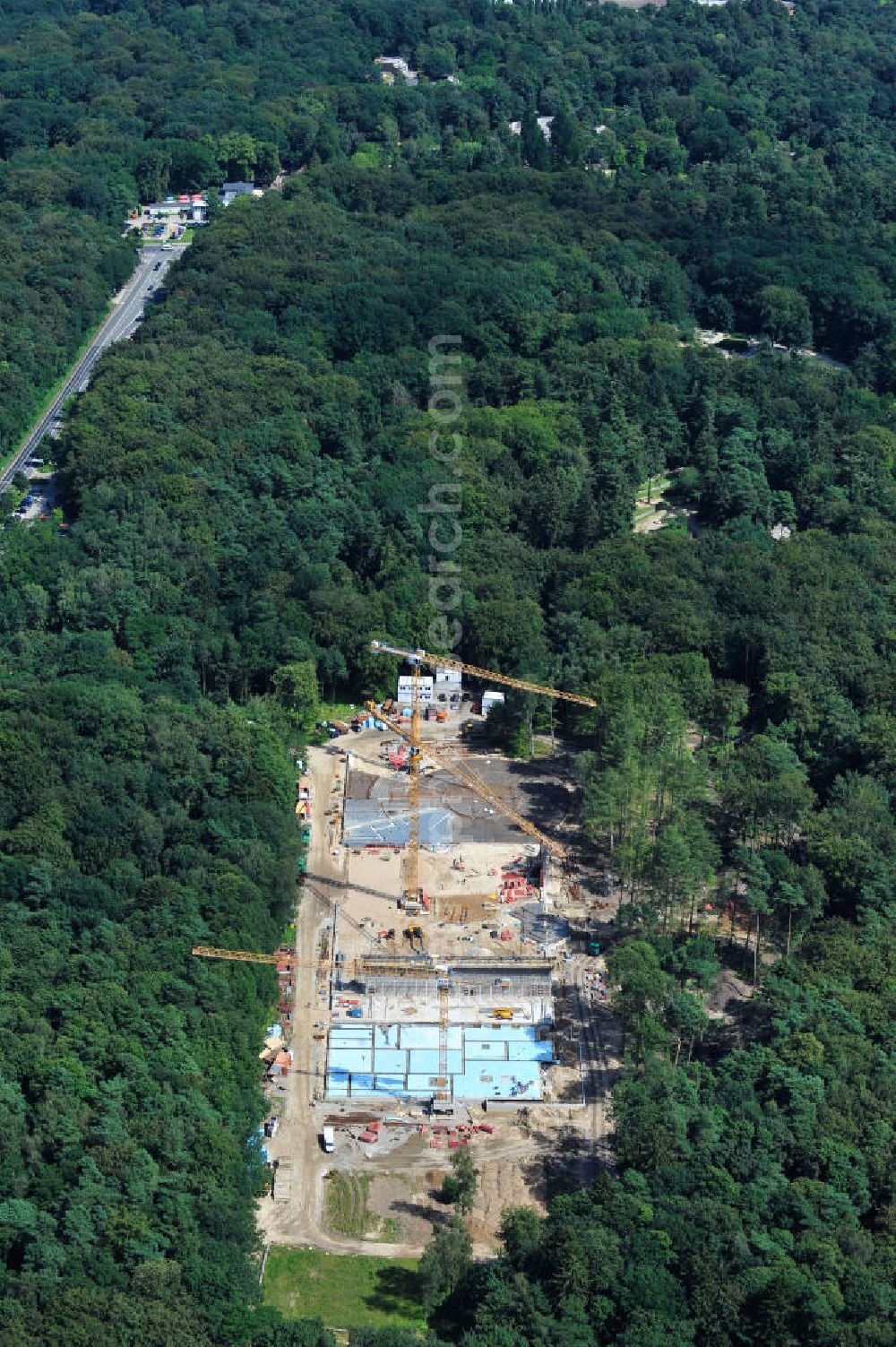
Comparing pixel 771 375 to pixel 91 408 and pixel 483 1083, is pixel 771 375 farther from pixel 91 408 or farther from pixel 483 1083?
pixel 483 1083

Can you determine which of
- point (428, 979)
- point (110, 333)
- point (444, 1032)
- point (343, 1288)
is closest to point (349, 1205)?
point (343, 1288)

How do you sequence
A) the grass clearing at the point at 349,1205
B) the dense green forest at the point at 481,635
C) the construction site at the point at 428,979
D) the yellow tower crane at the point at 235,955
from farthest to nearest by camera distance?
1. the yellow tower crane at the point at 235,955
2. the construction site at the point at 428,979
3. the grass clearing at the point at 349,1205
4. the dense green forest at the point at 481,635

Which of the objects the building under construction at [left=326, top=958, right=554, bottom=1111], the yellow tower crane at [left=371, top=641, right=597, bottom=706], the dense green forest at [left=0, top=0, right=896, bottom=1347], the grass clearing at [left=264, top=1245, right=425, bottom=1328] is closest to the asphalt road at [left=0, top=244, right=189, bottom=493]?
the dense green forest at [left=0, top=0, right=896, bottom=1347]

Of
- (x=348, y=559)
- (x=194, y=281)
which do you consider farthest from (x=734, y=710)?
(x=194, y=281)

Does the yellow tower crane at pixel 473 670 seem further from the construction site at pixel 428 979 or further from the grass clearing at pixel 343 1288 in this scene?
the grass clearing at pixel 343 1288

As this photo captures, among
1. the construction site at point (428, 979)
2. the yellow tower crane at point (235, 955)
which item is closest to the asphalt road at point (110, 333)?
the construction site at point (428, 979)

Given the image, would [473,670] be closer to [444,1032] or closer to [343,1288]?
[444,1032]
